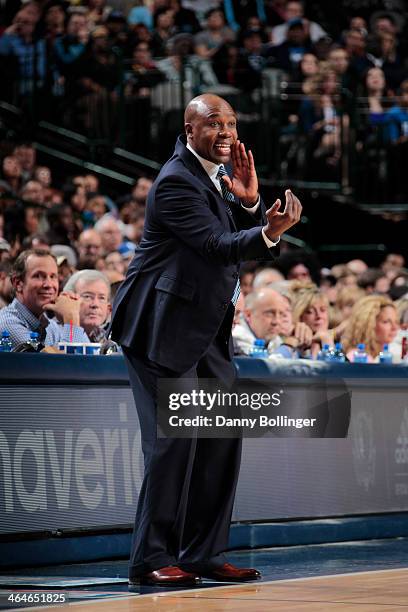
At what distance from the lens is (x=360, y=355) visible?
9227 millimetres

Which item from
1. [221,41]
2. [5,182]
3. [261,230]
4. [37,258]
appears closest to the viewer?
[261,230]

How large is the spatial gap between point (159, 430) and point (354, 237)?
10985 mm

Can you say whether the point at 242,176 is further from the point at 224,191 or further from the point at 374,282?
the point at 374,282

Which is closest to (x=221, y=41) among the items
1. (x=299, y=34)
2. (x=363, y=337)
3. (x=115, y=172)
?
(x=299, y=34)

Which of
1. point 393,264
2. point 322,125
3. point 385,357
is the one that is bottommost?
point 385,357

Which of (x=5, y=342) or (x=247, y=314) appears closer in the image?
(x=5, y=342)

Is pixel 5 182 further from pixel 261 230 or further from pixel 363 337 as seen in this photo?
pixel 261 230

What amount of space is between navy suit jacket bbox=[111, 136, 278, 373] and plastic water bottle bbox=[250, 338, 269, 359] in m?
2.26

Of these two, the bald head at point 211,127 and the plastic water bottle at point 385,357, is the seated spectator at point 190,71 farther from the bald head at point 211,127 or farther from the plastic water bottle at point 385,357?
the bald head at point 211,127

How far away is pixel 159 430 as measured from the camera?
18.2 feet

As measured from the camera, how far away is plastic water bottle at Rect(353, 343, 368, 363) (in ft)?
30.1

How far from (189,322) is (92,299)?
2839 mm

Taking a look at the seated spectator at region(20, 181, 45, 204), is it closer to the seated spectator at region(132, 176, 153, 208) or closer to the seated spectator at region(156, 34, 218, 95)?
the seated spectator at region(132, 176, 153, 208)

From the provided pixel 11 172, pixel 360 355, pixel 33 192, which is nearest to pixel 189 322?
pixel 360 355
